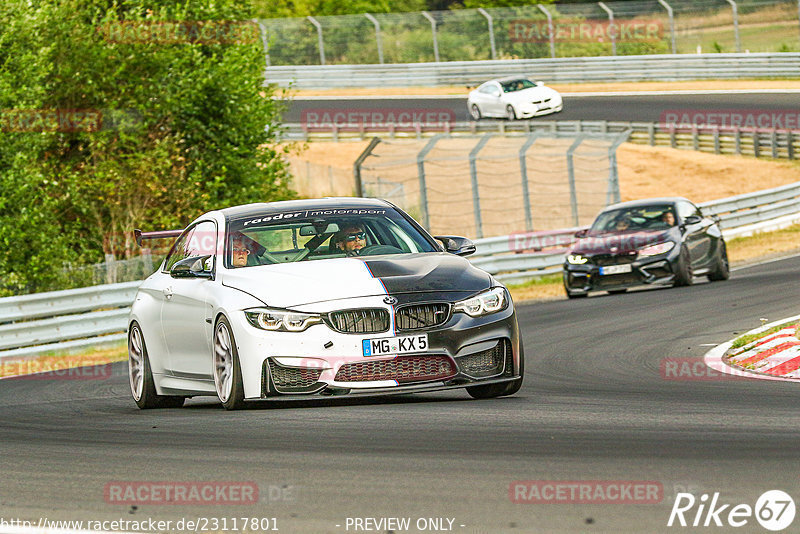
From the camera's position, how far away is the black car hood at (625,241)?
795 inches

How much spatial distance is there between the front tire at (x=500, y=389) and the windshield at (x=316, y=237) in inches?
44.3

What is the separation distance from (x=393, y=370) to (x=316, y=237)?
1.56 m

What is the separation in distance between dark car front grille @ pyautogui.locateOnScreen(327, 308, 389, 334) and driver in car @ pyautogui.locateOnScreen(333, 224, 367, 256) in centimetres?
112

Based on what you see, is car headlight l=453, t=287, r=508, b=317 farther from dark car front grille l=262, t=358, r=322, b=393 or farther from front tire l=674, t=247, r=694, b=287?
front tire l=674, t=247, r=694, b=287

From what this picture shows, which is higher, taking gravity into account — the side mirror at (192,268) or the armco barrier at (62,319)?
the side mirror at (192,268)

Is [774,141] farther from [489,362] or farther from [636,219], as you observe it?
[489,362]

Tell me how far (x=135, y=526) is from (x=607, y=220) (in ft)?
54.3

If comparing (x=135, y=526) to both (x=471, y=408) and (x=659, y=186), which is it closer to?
(x=471, y=408)

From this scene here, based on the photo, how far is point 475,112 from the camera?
46.7m

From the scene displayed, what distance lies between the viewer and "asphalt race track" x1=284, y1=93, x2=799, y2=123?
145 ft

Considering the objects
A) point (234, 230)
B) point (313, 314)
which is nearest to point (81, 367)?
point (234, 230)
